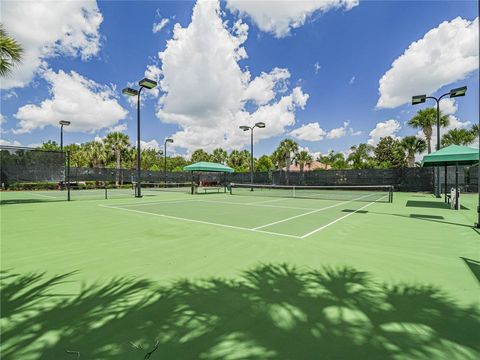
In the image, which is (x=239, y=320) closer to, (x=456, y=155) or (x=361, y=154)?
(x=456, y=155)

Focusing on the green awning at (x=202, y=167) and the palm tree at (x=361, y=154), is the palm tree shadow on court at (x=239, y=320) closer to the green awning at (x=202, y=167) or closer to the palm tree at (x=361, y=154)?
the green awning at (x=202, y=167)

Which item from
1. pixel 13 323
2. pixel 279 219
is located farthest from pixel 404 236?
pixel 13 323

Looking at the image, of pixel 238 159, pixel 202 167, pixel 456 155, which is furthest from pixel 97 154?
pixel 456 155

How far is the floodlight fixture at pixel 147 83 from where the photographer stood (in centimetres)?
1453

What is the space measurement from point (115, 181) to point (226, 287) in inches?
1207

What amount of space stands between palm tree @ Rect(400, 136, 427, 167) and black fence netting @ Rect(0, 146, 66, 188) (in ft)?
157

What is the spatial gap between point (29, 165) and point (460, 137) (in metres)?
45.6

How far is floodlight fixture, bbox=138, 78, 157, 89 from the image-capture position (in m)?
14.5

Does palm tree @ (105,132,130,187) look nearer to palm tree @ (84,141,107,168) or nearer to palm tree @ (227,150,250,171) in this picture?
palm tree @ (84,141,107,168)

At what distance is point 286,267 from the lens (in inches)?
155

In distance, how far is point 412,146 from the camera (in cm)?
4209

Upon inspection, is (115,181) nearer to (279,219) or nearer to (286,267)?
(279,219)

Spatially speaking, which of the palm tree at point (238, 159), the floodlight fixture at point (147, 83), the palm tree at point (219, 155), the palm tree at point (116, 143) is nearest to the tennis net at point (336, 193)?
the floodlight fixture at point (147, 83)

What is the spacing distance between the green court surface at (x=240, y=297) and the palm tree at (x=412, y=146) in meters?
43.8
